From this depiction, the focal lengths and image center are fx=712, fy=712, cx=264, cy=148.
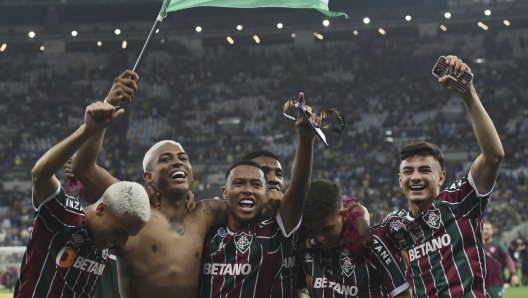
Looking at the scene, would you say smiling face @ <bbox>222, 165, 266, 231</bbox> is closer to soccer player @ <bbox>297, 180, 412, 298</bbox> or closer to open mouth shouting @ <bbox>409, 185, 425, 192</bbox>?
soccer player @ <bbox>297, 180, 412, 298</bbox>

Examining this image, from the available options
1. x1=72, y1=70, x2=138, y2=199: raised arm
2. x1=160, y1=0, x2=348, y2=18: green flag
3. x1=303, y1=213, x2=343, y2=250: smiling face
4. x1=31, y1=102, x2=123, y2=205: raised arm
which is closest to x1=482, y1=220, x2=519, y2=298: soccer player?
x1=160, y1=0, x2=348, y2=18: green flag

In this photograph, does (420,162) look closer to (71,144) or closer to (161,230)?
(161,230)

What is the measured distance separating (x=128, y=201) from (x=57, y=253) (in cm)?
61

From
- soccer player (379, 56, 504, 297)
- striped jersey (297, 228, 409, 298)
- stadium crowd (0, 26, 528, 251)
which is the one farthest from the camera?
stadium crowd (0, 26, 528, 251)

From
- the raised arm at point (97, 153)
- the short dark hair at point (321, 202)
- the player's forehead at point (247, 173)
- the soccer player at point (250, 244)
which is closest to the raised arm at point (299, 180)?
the soccer player at point (250, 244)

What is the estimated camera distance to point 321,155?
32.3m

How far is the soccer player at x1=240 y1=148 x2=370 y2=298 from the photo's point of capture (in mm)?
4605

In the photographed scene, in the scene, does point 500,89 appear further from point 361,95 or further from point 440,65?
point 440,65

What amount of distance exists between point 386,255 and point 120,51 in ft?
110

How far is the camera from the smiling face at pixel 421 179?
4734 millimetres

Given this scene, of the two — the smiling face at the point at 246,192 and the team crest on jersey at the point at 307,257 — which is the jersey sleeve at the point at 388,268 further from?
the smiling face at the point at 246,192

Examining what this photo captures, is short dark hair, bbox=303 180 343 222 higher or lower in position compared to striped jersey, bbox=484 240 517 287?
lower

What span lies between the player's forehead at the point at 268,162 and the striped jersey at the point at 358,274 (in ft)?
2.35

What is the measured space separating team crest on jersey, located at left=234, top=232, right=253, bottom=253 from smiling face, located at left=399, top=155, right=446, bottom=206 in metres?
1.12
